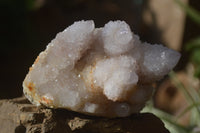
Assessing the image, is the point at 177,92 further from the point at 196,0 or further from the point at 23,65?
the point at 23,65

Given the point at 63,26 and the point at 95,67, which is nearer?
the point at 95,67

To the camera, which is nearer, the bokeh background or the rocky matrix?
the rocky matrix

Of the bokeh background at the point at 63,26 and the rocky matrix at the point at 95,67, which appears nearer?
the rocky matrix at the point at 95,67

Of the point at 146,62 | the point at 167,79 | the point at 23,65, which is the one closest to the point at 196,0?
the point at 167,79
